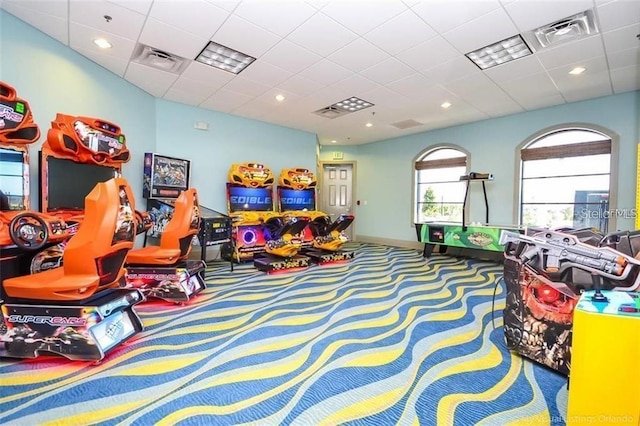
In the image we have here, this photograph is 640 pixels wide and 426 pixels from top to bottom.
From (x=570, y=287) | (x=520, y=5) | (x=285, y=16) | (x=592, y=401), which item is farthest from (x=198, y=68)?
(x=592, y=401)

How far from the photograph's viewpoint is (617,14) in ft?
8.69

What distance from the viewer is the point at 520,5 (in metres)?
2.56

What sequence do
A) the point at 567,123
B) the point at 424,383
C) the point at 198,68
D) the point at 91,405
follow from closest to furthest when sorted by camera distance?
the point at 91,405 < the point at 424,383 < the point at 198,68 < the point at 567,123

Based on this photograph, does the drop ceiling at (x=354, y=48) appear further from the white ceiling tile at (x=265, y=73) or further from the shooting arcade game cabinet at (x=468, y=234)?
the shooting arcade game cabinet at (x=468, y=234)

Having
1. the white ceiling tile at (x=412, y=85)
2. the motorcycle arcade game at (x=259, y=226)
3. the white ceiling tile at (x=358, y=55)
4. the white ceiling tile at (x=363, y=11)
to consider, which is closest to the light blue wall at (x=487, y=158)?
the white ceiling tile at (x=412, y=85)

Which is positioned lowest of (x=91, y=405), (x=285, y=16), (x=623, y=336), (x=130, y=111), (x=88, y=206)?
(x=91, y=405)

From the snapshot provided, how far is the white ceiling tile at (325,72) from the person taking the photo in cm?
368

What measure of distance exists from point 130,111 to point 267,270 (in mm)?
3182

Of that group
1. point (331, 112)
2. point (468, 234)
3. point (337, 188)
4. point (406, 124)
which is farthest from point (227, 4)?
point (337, 188)

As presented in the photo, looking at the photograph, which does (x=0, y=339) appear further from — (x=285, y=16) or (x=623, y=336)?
(x=623, y=336)

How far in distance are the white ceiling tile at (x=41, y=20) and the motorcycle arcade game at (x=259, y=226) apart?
279 cm

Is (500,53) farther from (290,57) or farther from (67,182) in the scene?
(67,182)

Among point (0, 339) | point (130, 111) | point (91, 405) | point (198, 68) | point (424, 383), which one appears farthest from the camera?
point (130, 111)

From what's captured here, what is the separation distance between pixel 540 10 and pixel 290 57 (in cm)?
254
